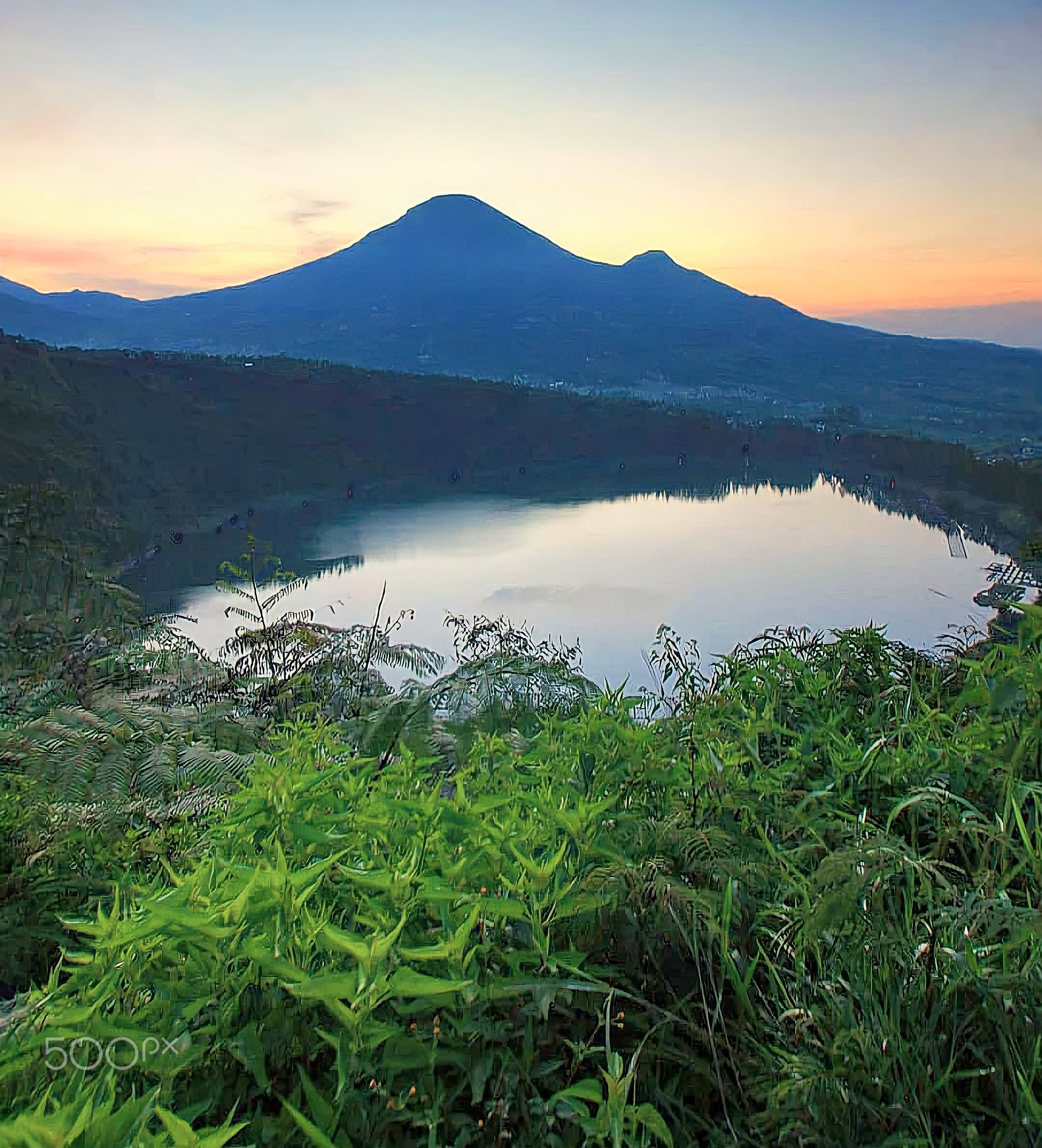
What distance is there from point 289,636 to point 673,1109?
369cm

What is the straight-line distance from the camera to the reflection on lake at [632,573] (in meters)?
10.3

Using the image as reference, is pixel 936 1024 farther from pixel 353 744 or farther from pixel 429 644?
pixel 429 644

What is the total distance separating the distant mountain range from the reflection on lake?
1111 inches

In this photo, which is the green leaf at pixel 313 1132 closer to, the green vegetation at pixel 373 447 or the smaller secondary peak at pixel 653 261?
the green vegetation at pixel 373 447

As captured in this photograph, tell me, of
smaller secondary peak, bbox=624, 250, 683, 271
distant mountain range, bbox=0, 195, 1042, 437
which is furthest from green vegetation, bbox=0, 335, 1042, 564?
smaller secondary peak, bbox=624, 250, 683, 271

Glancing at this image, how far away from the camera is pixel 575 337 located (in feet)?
301

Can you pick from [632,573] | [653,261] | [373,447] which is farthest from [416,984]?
[653,261]

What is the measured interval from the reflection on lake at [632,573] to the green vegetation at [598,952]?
10.5 ft

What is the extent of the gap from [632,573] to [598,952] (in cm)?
1436

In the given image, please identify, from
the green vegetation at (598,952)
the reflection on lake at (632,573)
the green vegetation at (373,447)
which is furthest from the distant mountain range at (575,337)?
the green vegetation at (598,952)

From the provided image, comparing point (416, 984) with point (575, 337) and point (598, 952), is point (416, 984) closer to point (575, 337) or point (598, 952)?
point (598, 952)

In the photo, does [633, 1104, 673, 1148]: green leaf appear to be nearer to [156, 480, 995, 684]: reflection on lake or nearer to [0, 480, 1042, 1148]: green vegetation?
[0, 480, 1042, 1148]: green vegetation

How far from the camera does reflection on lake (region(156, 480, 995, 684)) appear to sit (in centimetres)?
1028

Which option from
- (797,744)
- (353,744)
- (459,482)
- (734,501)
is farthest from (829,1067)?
(459,482)
